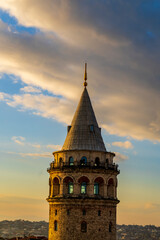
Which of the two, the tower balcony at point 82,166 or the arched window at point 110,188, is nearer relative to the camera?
the tower balcony at point 82,166

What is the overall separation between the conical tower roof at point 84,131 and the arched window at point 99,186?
436cm

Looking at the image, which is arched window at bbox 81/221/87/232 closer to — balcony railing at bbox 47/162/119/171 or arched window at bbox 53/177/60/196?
arched window at bbox 53/177/60/196

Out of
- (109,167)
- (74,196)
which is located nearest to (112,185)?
(109,167)

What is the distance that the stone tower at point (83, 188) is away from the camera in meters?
54.3

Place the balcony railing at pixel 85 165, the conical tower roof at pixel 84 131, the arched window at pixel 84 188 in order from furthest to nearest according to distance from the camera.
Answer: the conical tower roof at pixel 84 131
the balcony railing at pixel 85 165
the arched window at pixel 84 188

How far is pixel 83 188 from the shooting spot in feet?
183

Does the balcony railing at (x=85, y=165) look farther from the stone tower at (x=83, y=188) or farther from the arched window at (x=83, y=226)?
the arched window at (x=83, y=226)

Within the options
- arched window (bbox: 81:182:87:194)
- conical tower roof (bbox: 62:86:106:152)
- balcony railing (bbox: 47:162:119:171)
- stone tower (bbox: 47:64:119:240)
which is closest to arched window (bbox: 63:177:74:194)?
stone tower (bbox: 47:64:119:240)

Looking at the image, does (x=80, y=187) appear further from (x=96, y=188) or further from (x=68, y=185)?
(x=96, y=188)

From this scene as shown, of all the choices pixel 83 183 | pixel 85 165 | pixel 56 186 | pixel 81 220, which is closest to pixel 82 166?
pixel 85 165

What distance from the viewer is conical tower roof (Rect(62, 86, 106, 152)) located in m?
57.6

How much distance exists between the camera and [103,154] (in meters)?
57.8

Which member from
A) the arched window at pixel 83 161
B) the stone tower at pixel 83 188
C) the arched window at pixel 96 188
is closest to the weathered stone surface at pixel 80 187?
the stone tower at pixel 83 188

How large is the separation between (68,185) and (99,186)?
4.34 meters
